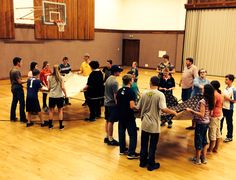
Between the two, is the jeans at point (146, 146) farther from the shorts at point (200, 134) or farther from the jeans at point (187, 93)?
→ the jeans at point (187, 93)

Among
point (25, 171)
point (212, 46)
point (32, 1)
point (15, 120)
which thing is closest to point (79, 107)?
point (15, 120)

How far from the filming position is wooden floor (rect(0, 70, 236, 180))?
412cm

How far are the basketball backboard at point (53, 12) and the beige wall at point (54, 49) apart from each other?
1.06 m

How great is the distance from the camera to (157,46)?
58.5ft

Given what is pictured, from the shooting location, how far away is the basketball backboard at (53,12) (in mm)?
13383

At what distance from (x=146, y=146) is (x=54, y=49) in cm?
1159

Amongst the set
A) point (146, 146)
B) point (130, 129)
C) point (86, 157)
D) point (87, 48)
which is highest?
point (87, 48)

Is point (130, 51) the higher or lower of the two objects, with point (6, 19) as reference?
lower

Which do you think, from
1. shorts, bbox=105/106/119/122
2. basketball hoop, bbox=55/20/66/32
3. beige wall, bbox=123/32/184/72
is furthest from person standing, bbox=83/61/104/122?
beige wall, bbox=123/32/184/72

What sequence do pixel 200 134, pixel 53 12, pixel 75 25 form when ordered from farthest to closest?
pixel 75 25
pixel 53 12
pixel 200 134

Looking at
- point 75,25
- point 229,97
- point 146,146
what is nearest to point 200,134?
point 146,146

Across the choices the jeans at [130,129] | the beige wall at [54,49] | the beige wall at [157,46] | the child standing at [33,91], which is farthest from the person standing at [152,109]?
the beige wall at [157,46]

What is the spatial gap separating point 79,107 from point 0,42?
6.51 m

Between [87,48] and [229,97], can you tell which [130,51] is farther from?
[229,97]
